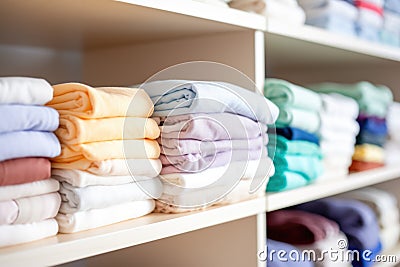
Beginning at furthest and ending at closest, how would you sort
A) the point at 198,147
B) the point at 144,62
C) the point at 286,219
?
the point at 286,219 → the point at 144,62 → the point at 198,147

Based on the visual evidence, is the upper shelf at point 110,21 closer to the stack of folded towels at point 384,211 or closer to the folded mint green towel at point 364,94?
the folded mint green towel at point 364,94

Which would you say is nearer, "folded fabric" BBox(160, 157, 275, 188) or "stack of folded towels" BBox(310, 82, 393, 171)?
"folded fabric" BBox(160, 157, 275, 188)

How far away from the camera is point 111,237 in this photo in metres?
0.63

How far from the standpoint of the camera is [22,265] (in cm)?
54

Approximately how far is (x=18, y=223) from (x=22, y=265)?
57 millimetres

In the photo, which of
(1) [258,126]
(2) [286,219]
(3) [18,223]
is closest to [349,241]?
(2) [286,219]

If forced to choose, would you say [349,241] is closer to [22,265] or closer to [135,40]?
[135,40]

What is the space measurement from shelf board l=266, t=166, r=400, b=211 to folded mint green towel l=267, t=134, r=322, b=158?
6cm

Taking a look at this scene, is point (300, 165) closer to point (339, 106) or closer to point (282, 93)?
point (282, 93)

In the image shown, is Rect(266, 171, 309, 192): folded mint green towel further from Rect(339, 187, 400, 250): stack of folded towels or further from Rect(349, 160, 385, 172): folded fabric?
Rect(339, 187, 400, 250): stack of folded towels

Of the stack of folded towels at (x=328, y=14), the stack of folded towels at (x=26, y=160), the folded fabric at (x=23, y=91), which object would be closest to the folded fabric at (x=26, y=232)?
the stack of folded towels at (x=26, y=160)

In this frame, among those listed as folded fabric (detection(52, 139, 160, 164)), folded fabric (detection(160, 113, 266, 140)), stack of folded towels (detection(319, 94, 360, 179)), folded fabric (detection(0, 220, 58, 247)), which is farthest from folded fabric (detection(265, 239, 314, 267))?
folded fabric (detection(0, 220, 58, 247))

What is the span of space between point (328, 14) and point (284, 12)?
26 centimetres

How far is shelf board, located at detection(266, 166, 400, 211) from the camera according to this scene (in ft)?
3.04
